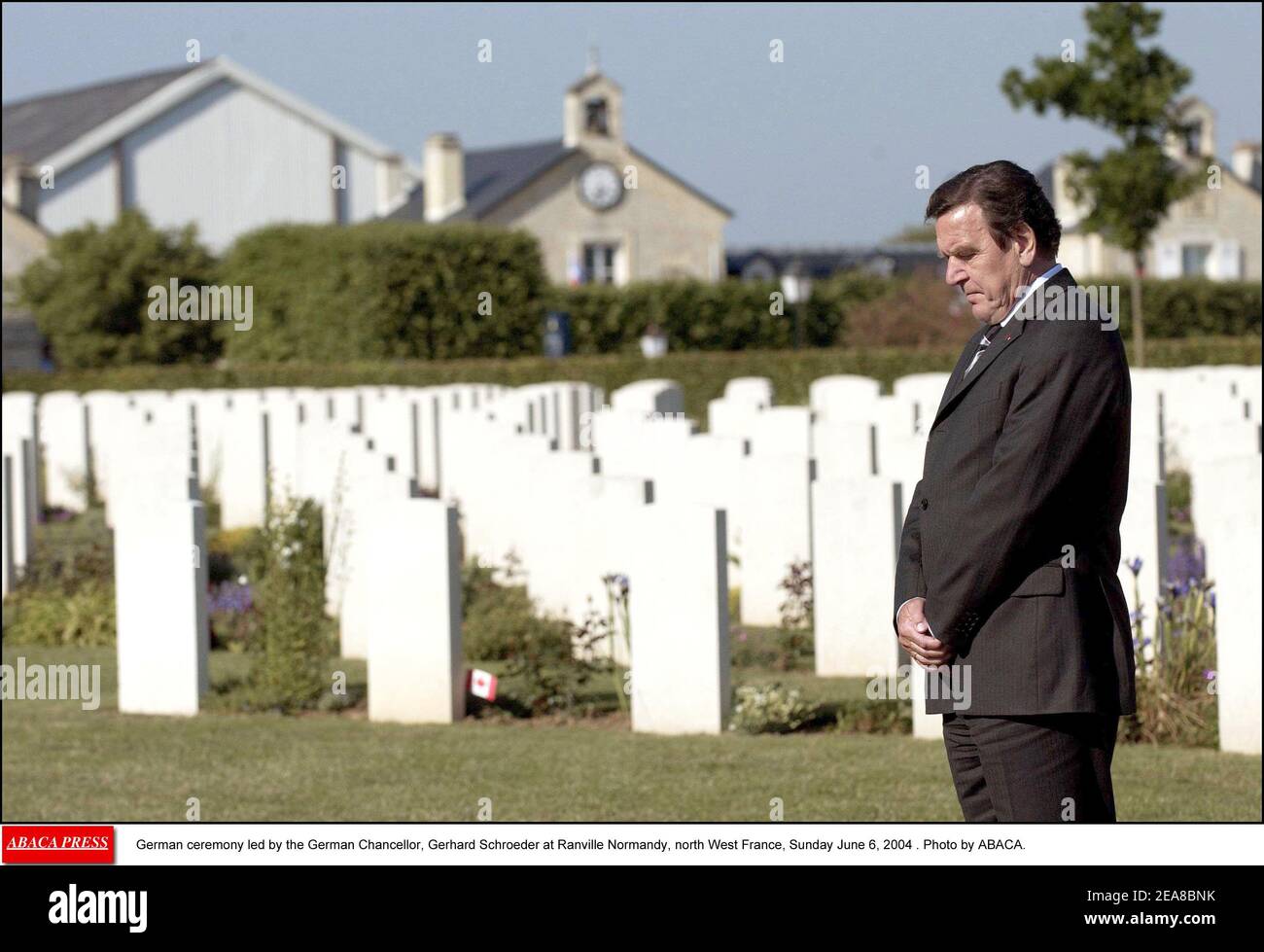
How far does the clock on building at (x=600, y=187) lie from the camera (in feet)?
167

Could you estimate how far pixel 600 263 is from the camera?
2053 inches

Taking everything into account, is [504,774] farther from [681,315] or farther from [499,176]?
[499,176]

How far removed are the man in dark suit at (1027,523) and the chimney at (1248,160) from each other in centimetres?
→ 5768

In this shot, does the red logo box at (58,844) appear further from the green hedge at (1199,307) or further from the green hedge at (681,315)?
the green hedge at (1199,307)

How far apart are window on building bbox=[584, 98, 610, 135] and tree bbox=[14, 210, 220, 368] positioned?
1583 cm

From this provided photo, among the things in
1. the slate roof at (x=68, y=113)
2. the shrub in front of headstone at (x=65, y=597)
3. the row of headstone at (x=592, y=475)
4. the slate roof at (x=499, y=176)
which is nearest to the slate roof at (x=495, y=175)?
the slate roof at (x=499, y=176)

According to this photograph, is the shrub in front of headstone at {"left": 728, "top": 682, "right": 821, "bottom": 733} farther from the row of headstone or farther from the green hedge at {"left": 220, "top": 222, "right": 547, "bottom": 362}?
the green hedge at {"left": 220, "top": 222, "right": 547, "bottom": 362}

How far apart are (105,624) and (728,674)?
500cm

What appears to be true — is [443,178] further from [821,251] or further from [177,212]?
[821,251]

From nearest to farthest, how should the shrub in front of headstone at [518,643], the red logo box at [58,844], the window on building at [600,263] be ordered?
the red logo box at [58,844] → the shrub in front of headstone at [518,643] → the window on building at [600,263]

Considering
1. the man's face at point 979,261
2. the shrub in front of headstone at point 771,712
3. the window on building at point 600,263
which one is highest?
the window on building at point 600,263

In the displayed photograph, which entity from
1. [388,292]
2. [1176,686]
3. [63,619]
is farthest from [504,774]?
[388,292]

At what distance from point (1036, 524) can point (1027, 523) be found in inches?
0.9

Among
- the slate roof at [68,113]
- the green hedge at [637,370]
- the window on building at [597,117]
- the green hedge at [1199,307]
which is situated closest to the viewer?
the green hedge at [637,370]
